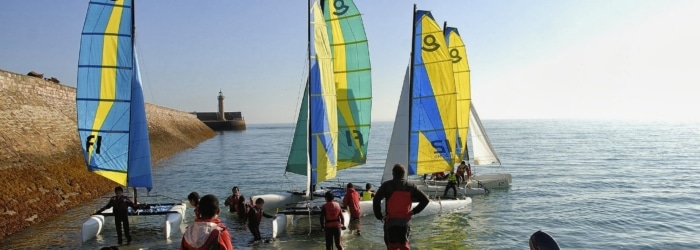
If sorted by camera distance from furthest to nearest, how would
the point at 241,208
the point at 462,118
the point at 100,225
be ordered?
the point at 462,118
the point at 241,208
the point at 100,225

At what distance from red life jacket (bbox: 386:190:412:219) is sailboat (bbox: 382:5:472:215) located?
11.9 m

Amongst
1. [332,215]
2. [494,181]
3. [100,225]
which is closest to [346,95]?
[332,215]

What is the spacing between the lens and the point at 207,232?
5.67 metres

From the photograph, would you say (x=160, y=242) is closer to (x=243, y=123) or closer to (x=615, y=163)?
(x=615, y=163)

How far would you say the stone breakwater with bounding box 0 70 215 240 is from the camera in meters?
17.8

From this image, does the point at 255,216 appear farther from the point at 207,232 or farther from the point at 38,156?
the point at 38,156

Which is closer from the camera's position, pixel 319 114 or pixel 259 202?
pixel 259 202

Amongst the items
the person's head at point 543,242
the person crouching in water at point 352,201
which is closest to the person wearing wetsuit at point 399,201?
the person's head at point 543,242

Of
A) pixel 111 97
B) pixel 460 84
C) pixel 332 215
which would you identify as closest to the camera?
pixel 332 215

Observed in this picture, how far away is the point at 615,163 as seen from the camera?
149 feet

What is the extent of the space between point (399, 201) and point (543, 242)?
231cm

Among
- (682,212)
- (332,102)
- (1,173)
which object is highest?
(332,102)

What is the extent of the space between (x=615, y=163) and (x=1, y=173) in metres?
46.8

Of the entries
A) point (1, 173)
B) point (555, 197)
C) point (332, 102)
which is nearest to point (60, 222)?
point (1, 173)
